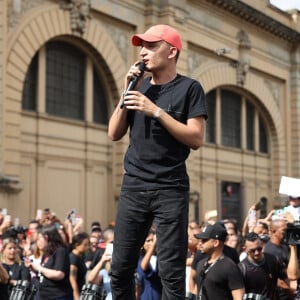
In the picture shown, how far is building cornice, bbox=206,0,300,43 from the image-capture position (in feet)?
107

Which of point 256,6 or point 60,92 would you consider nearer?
point 60,92

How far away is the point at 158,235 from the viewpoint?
480cm

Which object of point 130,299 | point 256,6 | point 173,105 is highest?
point 256,6

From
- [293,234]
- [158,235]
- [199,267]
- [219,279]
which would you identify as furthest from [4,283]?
[158,235]

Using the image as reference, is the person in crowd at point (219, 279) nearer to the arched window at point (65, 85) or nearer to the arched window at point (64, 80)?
the arched window at point (65, 85)

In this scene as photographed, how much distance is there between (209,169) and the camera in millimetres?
32250

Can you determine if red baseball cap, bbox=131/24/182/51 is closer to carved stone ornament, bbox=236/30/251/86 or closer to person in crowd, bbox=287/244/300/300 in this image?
person in crowd, bbox=287/244/300/300

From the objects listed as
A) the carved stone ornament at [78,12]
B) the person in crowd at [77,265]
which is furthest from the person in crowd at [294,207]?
the carved stone ornament at [78,12]

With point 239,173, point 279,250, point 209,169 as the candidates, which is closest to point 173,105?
point 279,250

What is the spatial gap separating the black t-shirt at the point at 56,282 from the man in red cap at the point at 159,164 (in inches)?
189

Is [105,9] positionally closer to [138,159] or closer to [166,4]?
[166,4]

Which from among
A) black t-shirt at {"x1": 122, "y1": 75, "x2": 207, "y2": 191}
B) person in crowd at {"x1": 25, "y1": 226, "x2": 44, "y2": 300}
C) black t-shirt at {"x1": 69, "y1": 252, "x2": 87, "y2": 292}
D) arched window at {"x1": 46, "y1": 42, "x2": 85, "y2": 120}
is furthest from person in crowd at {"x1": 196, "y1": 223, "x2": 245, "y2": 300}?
arched window at {"x1": 46, "y1": 42, "x2": 85, "y2": 120}

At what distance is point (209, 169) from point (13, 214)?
12.6 meters

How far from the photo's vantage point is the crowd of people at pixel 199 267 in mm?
7898
